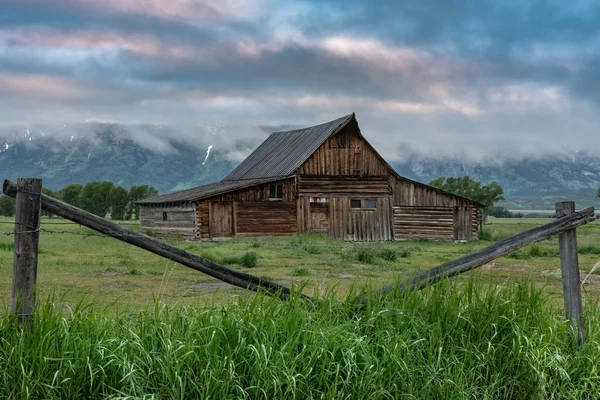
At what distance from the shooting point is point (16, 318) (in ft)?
18.7

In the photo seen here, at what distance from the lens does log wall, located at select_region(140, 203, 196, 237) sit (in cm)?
3909

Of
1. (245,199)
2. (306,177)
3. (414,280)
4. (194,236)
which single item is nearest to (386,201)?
(306,177)

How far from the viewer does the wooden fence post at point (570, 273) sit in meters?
7.33

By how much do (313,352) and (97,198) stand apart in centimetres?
8364

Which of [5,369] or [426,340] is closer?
[5,369]

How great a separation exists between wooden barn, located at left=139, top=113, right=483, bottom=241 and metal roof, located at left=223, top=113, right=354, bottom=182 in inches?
4.4

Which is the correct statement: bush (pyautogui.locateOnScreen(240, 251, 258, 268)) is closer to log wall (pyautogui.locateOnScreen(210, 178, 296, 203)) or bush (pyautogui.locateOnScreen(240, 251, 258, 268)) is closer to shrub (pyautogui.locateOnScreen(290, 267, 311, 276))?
shrub (pyautogui.locateOnScreen(290, 267, 311, 276))

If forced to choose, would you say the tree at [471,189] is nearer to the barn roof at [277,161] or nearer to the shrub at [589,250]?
the barn roof at [277,161]

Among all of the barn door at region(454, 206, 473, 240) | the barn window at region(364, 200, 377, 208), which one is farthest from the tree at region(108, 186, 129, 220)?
the barn door at region(454, 206, 473, 240)

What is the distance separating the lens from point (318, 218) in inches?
1576

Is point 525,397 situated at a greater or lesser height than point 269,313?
lesser

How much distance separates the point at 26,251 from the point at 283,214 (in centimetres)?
3341

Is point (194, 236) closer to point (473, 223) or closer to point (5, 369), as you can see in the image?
point (473, 223)

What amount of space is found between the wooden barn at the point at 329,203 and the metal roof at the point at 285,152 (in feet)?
0.37
